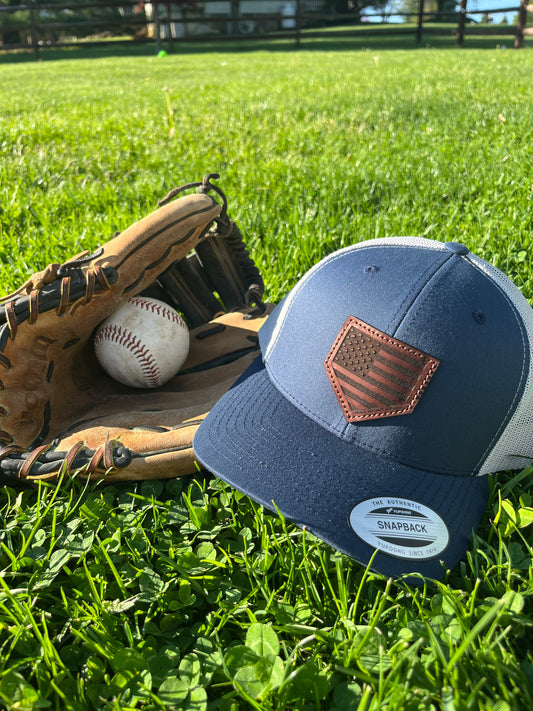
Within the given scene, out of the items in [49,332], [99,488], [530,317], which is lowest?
[99,488]

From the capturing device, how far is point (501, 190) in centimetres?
352

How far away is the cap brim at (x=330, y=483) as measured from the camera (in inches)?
48.9

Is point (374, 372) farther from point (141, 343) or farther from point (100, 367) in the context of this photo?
point (100, 367)

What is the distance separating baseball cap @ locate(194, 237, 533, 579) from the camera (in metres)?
1.25

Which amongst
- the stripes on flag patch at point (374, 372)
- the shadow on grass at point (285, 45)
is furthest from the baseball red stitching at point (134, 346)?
the shadow on grass at point (285, 45)

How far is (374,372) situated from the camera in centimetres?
131

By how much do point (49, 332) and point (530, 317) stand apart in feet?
4.73

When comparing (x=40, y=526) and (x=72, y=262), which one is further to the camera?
(x=72, y=262)

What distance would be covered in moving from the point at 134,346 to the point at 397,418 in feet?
3.35

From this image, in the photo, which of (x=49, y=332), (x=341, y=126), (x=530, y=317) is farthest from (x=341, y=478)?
(x=341, y=126)

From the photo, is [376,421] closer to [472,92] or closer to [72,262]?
[72,262]

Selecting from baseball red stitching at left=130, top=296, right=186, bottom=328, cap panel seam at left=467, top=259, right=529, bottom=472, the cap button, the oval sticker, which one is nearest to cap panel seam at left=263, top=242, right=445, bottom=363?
the cap button

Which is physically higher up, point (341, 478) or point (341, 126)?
point (341, 126)

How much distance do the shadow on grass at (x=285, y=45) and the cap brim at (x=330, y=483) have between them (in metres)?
23.2
